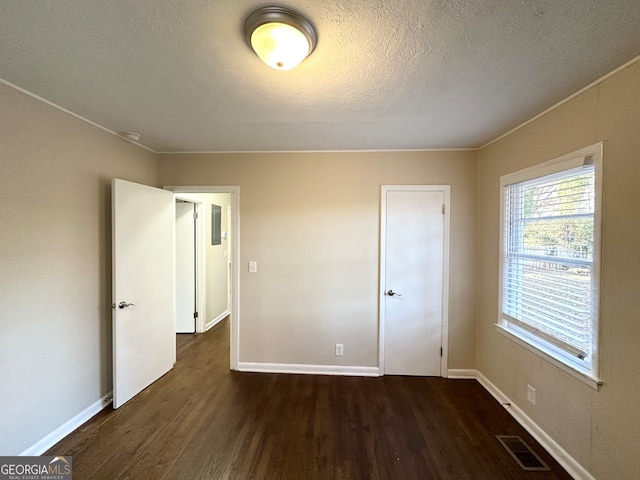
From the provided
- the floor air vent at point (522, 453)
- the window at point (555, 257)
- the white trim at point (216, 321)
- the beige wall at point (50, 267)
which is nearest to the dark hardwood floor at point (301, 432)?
the floor air vent at point (522, 453)

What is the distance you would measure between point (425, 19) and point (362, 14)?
26 cm

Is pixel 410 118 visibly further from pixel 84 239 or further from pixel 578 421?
pixel 84 239

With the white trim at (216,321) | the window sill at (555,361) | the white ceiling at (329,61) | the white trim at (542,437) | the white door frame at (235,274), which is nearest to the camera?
the white ceiling at (329,61)

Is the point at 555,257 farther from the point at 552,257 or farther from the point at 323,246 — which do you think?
the point at 323,246

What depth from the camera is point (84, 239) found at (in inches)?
84.9

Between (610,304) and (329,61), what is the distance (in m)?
2.01

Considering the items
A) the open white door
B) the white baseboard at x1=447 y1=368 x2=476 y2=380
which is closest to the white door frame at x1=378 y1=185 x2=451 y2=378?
the white baseboard at x1=447 y1=368 x2=476 y2=380

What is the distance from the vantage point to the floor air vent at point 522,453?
1.75 metres

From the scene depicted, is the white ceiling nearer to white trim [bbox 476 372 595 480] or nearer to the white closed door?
the white closed door

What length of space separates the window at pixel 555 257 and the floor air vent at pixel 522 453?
26.8 inches

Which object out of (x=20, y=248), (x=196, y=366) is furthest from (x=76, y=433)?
(x=20, y=248)

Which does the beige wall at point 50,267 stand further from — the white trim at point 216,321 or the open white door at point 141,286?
the white trim at point 216,321

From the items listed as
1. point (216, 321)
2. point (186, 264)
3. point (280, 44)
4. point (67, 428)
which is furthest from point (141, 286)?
point (280, 44)

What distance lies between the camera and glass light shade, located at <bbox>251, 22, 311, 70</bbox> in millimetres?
1118
